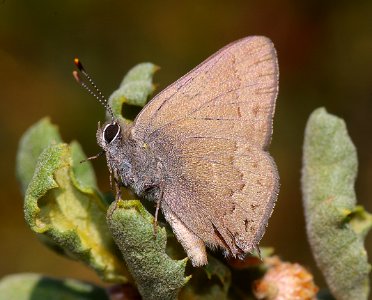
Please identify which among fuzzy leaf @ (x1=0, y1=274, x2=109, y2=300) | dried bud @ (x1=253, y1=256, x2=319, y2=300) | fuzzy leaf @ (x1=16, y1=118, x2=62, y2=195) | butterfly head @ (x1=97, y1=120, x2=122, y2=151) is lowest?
Result: dried bud @ (x1=253, y1=256, x2=319, y2=300)

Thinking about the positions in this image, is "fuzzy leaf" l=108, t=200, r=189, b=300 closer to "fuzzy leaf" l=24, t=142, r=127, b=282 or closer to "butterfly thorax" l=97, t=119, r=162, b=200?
"fuzzy leaf" l=24, t=142, r=127, b=282

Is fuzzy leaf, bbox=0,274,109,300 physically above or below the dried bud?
above

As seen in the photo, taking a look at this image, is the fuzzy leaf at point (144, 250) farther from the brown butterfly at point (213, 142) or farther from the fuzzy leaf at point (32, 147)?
the fuzzy leaf at point (32, 147)

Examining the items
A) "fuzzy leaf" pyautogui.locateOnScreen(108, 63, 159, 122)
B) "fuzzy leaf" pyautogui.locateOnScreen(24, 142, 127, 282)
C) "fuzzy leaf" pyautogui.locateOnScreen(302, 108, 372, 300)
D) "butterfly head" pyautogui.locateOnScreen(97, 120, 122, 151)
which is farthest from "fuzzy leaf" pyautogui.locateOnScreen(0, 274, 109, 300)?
"fuzzy leaf" pyautogui.locateOnScreen(302, 108, 372, 300)

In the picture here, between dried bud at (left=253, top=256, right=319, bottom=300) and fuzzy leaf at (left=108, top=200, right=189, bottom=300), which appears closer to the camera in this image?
fuzzy leaf at (left=108, top=200, right=189, bottom=300)

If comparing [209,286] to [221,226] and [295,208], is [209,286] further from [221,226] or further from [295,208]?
[295,208]

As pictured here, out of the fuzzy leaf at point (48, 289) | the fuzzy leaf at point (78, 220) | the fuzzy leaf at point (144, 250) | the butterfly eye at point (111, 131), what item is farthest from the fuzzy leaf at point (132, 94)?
the fuzzy leaf at point (48, 289)

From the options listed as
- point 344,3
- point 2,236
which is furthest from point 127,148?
point 344,3
